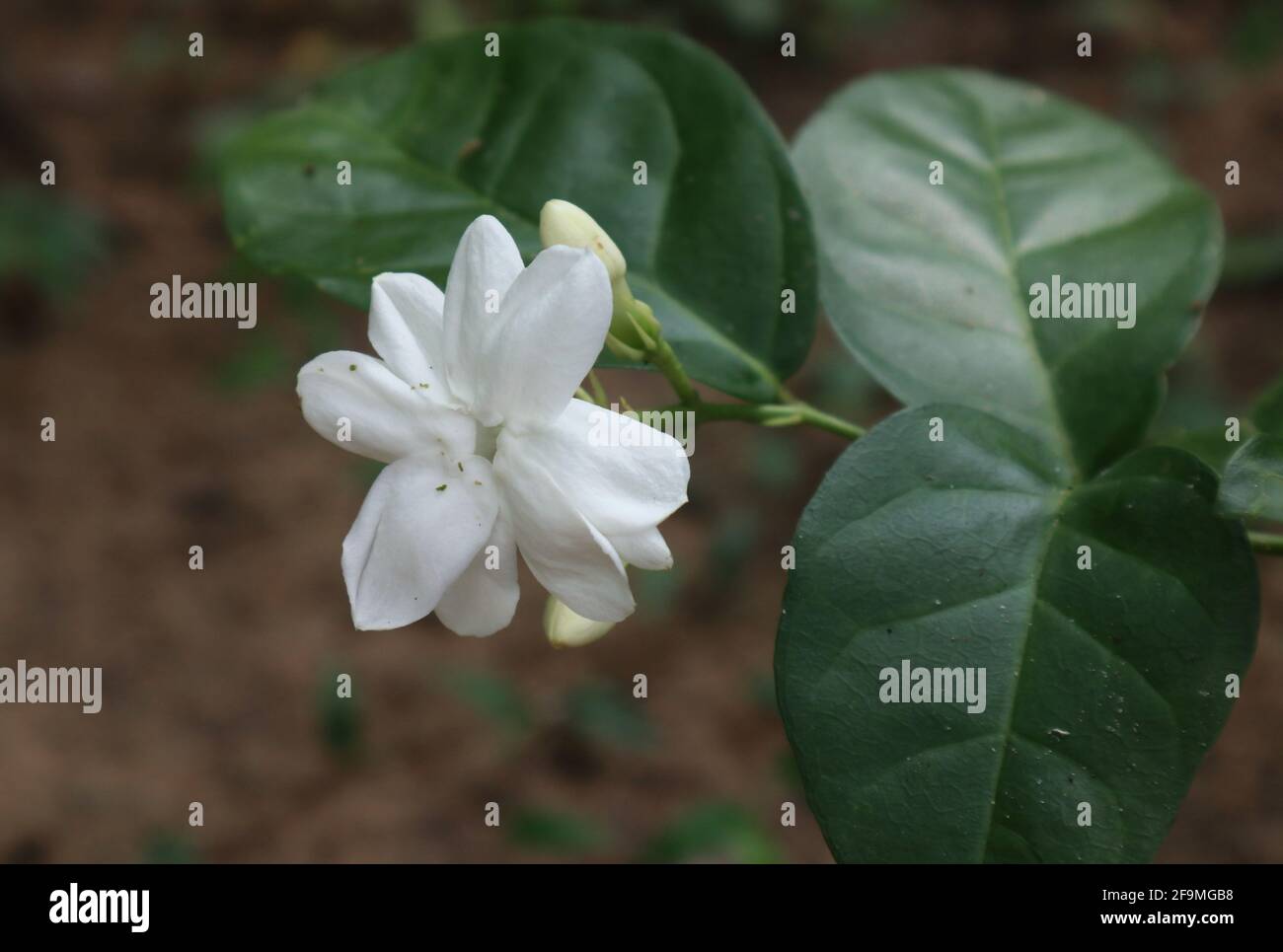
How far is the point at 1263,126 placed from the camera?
3.00 meters

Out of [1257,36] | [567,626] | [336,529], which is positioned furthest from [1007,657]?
[1257,36]

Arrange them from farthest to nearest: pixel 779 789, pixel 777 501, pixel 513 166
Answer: pixel 777 501 → pixel 779 789 → pixel 513 166

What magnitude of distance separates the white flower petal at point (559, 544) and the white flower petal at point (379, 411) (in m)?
0.04

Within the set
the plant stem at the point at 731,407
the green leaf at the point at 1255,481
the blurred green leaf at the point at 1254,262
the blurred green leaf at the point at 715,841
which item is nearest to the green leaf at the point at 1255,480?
the green leaf at the point at 1255,481

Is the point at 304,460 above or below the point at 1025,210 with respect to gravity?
below

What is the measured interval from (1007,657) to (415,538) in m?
0.41

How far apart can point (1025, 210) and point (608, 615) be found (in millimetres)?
666

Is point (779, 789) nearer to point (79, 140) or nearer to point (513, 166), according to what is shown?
point (513, 166)

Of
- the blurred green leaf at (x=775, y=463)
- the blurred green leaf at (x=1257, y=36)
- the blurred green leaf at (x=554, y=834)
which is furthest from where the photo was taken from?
the blurred green leaf at (x=1257, y=36)

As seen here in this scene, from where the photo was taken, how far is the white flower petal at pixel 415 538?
0.77 m

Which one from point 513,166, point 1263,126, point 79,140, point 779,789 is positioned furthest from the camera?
point 79,140
